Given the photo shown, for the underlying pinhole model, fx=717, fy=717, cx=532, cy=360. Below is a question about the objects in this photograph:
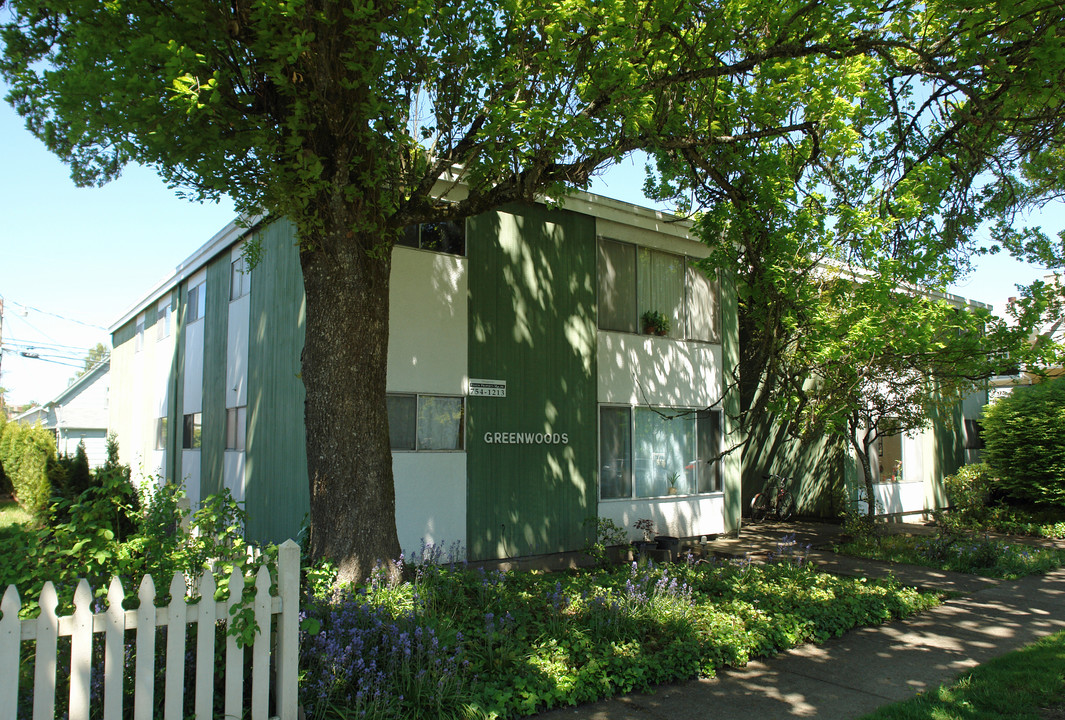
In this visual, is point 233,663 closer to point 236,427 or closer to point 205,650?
point 205,650

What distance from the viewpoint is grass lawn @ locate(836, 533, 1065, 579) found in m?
10.6

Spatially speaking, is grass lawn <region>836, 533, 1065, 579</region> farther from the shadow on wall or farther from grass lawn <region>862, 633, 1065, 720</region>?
grass lawn <region>862, 633, 1065, 720</region>

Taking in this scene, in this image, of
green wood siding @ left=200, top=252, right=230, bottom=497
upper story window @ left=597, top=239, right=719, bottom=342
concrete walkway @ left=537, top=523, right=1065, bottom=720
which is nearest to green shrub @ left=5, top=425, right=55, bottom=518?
green wood siding @ left=200, top=252, right=230, bottom=497

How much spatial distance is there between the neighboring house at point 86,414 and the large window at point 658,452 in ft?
90.7

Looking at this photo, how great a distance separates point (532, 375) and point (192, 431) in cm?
899

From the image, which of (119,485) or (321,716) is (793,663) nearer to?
(321,716)

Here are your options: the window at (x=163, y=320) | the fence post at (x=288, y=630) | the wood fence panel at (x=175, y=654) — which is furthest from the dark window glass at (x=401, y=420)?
the window at (x=163, y=320)

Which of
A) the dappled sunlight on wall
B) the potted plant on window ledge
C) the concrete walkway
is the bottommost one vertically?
the concrete walkway

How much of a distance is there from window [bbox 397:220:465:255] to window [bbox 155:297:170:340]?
11503 millimetres

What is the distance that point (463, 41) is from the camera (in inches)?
295

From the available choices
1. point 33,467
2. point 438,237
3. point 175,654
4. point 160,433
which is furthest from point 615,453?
point 33,467

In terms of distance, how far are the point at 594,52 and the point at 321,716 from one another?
6.65m

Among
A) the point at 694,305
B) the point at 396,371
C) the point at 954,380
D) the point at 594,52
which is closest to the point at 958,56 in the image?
the point at 594,52

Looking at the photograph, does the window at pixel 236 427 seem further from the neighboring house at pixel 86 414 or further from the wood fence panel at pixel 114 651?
the neighboring house at pixel 86 414
